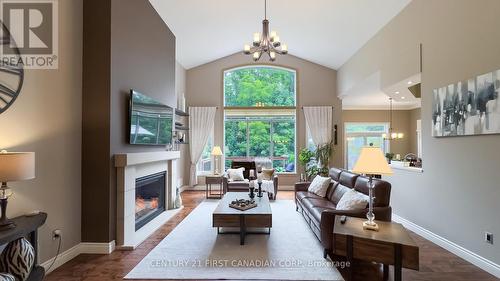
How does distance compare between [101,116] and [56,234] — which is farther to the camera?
[101,116]

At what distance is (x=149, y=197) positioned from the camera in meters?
5.00

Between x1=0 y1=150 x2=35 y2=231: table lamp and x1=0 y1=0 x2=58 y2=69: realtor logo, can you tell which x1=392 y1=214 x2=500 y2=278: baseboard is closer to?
x1=0 y1=150 x2=35 y2=231: table lamp

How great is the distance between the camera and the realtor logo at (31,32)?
2557 millimetres

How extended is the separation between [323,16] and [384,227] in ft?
14.8

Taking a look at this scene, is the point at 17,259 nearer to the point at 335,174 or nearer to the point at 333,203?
the point at 333,203

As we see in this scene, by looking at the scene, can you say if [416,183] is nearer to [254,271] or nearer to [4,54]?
[254,271]

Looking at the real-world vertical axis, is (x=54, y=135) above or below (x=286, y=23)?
below

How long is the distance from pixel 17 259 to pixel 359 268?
330 cm

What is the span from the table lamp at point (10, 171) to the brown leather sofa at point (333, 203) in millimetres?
3035

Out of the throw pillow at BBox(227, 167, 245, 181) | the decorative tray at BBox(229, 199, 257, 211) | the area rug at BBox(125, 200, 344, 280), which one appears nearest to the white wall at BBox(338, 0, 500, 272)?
the area rug at BBox(125, 200, 344, 280)

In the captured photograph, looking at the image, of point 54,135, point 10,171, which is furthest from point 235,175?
point 10,171

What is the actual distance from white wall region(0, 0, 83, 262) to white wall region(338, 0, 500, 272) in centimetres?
484

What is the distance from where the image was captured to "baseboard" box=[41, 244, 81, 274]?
9.44 feet

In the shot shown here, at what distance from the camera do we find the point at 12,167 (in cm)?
217
